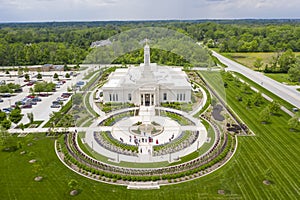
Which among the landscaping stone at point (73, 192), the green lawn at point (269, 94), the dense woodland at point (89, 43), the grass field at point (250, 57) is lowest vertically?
the landscaping stone at point (73, 192)

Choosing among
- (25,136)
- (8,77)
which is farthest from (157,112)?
(8,77)

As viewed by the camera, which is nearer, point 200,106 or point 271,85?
point 200,106

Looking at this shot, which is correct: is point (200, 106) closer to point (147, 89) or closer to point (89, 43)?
point (147, 89)

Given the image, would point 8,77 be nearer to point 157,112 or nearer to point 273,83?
point 157,112

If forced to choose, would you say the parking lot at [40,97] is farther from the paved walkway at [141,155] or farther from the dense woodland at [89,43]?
the dense woodland at [89,43]

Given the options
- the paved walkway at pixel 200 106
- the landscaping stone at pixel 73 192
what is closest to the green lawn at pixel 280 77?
the paved walkway at pixel 200 106

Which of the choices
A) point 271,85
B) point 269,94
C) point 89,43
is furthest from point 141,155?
point 89,43
